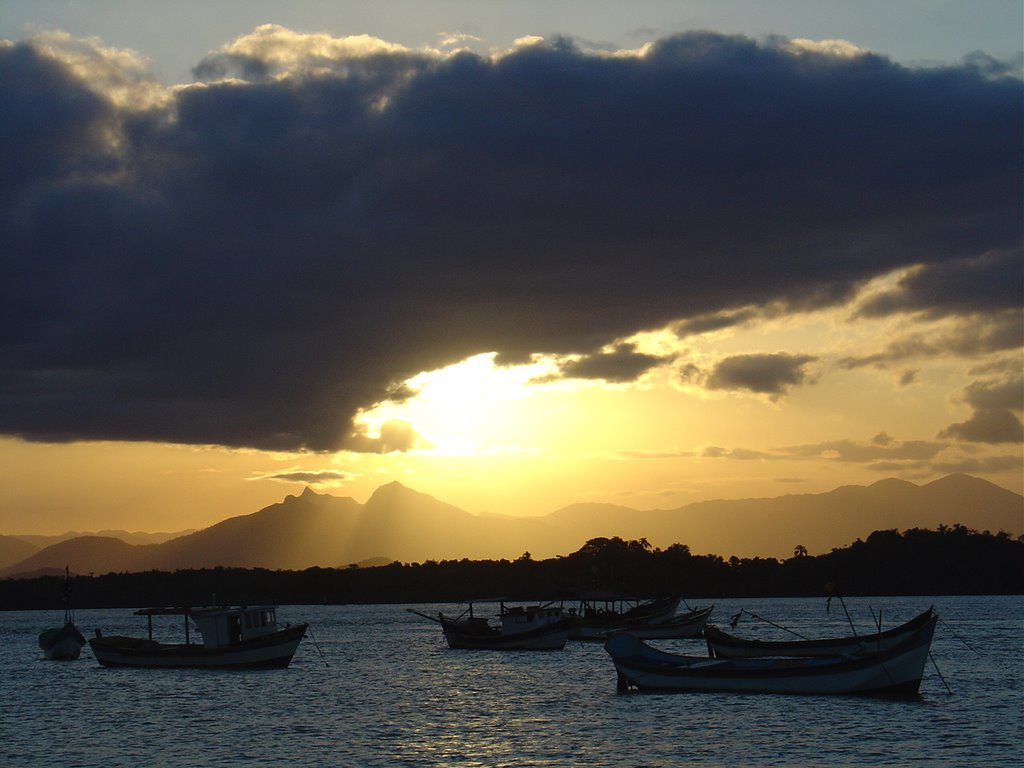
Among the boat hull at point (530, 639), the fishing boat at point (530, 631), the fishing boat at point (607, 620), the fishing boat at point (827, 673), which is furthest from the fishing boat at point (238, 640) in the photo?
the fishing boat at point (607, 620)

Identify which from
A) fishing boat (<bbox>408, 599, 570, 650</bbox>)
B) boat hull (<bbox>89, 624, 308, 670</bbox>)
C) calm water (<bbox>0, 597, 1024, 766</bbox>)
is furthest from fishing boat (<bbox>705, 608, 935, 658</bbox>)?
fishing boat (<bbox>408, 599, 570, 650</bbox>)

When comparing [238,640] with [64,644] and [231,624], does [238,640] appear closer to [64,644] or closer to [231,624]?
[231,624]

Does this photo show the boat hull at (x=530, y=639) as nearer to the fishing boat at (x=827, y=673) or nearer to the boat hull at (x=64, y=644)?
the boat hull at (x=64, y=644)

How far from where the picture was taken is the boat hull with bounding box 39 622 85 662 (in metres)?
118

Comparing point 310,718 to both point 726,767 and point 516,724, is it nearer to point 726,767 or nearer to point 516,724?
point 516,724

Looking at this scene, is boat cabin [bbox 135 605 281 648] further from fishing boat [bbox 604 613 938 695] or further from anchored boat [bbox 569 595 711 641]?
anchored boat [bbox 569 595 711 641]

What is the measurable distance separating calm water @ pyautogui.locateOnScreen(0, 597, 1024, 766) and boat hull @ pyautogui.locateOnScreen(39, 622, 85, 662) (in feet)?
67.5

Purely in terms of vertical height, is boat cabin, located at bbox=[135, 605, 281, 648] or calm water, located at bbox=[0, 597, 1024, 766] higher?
boat cabin, located at bbox=[135, 605, 281, 648]

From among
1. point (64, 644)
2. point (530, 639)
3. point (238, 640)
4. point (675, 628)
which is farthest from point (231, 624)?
point (675, 628)

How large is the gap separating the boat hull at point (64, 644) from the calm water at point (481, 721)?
20.6 metres

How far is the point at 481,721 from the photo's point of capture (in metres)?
61.1

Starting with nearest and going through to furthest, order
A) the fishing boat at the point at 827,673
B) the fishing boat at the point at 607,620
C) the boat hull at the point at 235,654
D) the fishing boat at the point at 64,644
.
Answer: the fishing boat at the point at 827,673 < the boat hull at the point at 235,654 < the fishing boat at the point at 64,644 < the fishing boat at the point at 607,620

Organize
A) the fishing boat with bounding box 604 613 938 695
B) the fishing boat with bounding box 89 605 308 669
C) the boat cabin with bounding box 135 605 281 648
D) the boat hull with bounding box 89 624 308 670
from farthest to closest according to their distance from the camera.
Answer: the boat cabin with bounding box 135 605 281 648 < the boat hull with bounding box 89 624 308 670 < the fishing boat with bounding box 89 605 308 669 < the fishing boat with bounding box 604 613 938 695

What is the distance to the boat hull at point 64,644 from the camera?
11812cm
